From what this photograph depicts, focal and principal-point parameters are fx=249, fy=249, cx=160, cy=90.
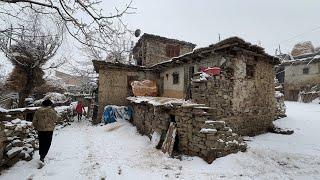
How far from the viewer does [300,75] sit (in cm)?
2812

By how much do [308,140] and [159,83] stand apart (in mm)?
11502

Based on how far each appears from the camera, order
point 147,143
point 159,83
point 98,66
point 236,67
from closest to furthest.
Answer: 1. point 147,143
2. point 236,67
3. point 98,66
4. point 159,83

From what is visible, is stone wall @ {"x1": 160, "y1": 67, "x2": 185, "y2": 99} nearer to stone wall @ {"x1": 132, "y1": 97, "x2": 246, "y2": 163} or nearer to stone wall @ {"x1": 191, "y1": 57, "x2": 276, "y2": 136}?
stone wall @ {"x1": 191, "y1": 57, "x2": 276, "y2": 136}

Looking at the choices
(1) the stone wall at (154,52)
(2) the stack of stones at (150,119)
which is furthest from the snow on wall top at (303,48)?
(2) the stack of stones at (150,119)

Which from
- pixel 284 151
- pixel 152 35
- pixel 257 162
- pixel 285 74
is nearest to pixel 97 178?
pixel 257 162

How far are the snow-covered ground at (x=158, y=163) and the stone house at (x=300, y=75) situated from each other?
18.9 meters

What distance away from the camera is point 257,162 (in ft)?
24.0

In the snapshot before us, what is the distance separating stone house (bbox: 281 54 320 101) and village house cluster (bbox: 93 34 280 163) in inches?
636

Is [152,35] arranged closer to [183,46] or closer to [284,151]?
[183,46]

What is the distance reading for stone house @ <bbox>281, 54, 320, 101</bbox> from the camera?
26339 millimetres

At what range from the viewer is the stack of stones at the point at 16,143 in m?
6.29

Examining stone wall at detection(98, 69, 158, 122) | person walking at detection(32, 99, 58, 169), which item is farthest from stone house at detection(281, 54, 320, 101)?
person walking at detection(32, 99, 58, 169)

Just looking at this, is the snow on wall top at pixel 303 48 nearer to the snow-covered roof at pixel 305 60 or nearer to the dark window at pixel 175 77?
the snow-covered roof at pixel 305 60

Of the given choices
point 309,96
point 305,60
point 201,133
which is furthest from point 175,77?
point 305,60
